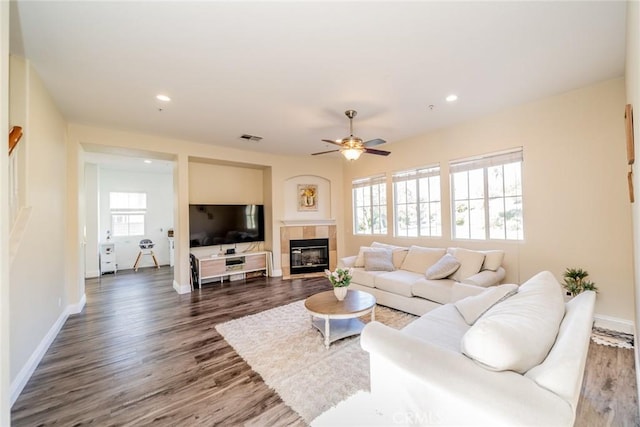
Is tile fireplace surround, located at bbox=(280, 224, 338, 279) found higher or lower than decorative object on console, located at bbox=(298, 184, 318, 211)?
lower

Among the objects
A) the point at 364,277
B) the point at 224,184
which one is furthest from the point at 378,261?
the point at 224,184

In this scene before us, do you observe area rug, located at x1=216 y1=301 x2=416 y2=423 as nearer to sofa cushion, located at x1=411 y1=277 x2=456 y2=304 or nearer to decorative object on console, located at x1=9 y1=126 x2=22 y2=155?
sofa cushion, located at x1=411 y1=277 x2=456 y2=304

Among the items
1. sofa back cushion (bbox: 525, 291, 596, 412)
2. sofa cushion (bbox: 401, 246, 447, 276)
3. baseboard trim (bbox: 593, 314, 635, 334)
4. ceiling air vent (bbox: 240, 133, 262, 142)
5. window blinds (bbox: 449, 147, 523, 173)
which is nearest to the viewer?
Result: sofa back cushion (bbox: 525, 291, 596, 412)

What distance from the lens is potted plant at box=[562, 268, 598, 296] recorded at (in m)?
3.08

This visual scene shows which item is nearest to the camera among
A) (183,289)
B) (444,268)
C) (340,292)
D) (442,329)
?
(442,329)

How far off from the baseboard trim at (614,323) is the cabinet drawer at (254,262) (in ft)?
18.2

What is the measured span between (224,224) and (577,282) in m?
5.88

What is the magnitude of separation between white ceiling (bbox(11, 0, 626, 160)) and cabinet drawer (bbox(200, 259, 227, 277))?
2833 millimetres

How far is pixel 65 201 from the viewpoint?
12.4 ft

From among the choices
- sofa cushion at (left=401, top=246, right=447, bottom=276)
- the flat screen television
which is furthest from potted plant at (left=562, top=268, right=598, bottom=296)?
the flat screen television

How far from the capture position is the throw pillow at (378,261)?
427cm

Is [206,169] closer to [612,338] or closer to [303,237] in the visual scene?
[303,237]

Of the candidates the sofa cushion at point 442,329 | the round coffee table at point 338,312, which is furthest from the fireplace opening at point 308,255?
the sofa cushion at point 442,329

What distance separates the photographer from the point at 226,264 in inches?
219
